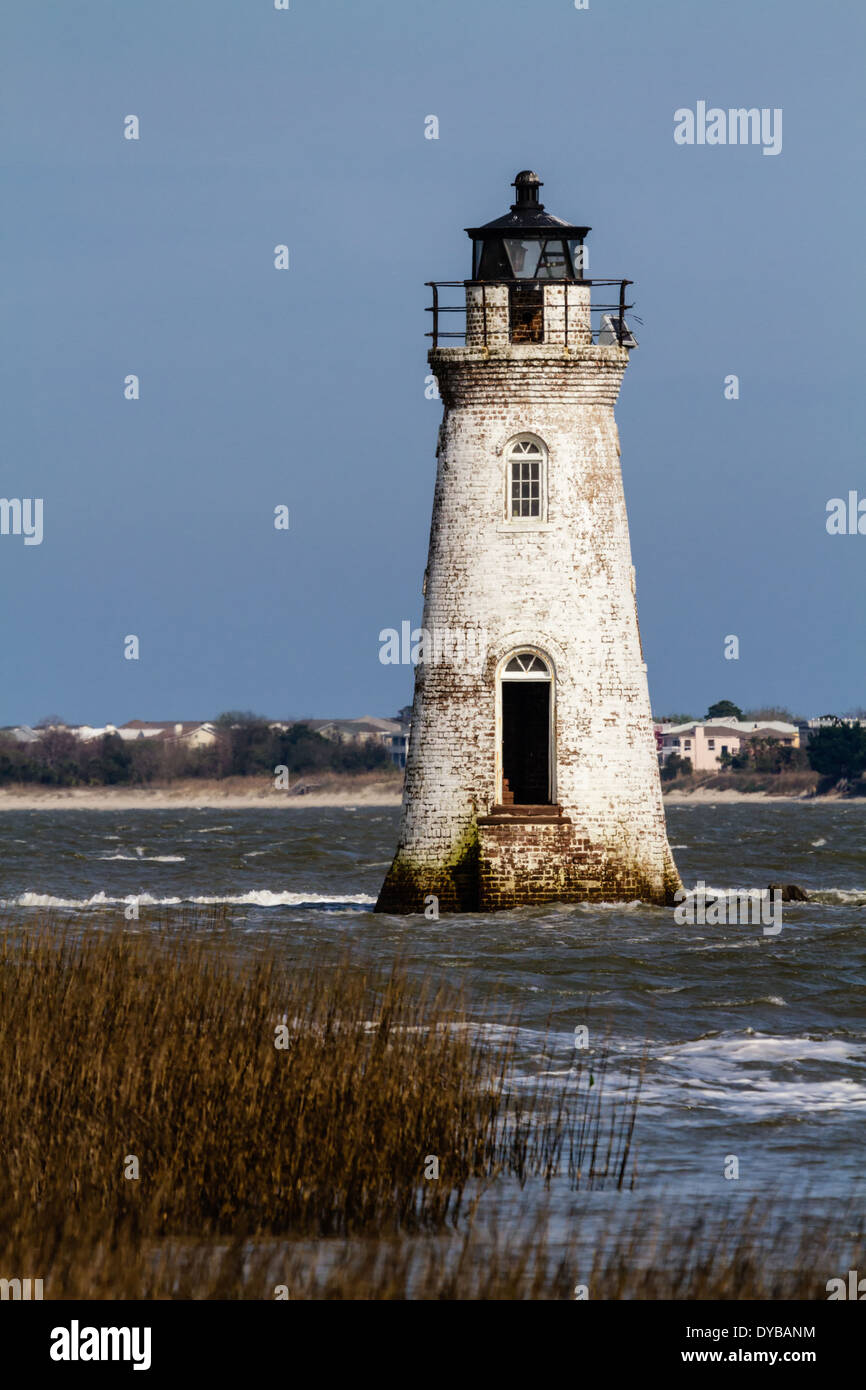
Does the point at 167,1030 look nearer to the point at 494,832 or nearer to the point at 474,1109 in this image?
the point at 474,1109

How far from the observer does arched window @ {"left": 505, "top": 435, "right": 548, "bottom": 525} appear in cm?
2819

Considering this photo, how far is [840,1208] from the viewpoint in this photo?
486 inches

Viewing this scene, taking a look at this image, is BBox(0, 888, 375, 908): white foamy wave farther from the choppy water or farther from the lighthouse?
the lighthouse

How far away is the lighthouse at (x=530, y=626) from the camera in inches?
1099

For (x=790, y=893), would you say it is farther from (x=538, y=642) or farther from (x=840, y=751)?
(x=840, y=751)

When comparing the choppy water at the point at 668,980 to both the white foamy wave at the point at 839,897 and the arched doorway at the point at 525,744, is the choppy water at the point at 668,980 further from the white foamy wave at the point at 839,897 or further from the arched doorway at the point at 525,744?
the arched doorway at the point at 525,744

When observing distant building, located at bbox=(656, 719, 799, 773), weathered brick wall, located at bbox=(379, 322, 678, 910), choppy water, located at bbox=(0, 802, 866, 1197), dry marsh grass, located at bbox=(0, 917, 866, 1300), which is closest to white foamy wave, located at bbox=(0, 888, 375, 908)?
choppy water, located at bbox=(0, 802, 866, 1197)

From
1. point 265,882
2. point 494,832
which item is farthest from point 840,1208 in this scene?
point 265,882

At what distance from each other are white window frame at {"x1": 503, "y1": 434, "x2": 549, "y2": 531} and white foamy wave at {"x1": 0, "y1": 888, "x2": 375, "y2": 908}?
25.5 feet

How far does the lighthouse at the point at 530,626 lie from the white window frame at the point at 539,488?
0.8 inches

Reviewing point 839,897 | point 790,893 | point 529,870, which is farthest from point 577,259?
point 839,897

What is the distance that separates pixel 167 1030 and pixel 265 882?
30401 millimetres

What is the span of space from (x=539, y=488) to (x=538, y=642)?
205cm

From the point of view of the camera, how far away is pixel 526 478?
92.9 feet
